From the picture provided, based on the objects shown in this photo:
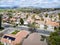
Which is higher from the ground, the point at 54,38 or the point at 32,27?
the point at 32,27

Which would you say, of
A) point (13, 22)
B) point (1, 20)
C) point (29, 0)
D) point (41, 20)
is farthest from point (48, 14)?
point (1, 20)

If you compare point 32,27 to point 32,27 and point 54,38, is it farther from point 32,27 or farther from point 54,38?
point 54,38

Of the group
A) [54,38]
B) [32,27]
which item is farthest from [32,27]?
[54,38]

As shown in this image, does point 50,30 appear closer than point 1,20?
Yes

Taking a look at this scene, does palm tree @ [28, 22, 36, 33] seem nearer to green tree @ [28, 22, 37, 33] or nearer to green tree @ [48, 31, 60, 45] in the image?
green tree @ [28, 22, 37, 33]

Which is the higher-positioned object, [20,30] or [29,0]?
[29,0]

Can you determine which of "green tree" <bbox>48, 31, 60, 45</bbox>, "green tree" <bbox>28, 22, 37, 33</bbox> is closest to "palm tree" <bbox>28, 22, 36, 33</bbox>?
"green tree" <bbox>28, 22, 37, 33</bbox>

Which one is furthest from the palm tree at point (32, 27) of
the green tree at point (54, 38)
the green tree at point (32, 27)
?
the green tree at point (54, 38)

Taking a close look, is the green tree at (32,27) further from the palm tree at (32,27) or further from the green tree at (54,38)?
the green tree at (54,38)

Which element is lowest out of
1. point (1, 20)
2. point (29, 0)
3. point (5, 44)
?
point (5, 44)

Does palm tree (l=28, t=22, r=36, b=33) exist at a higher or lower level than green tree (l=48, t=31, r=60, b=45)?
higher

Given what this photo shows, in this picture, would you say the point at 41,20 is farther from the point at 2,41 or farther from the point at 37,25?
the point at 2,41
